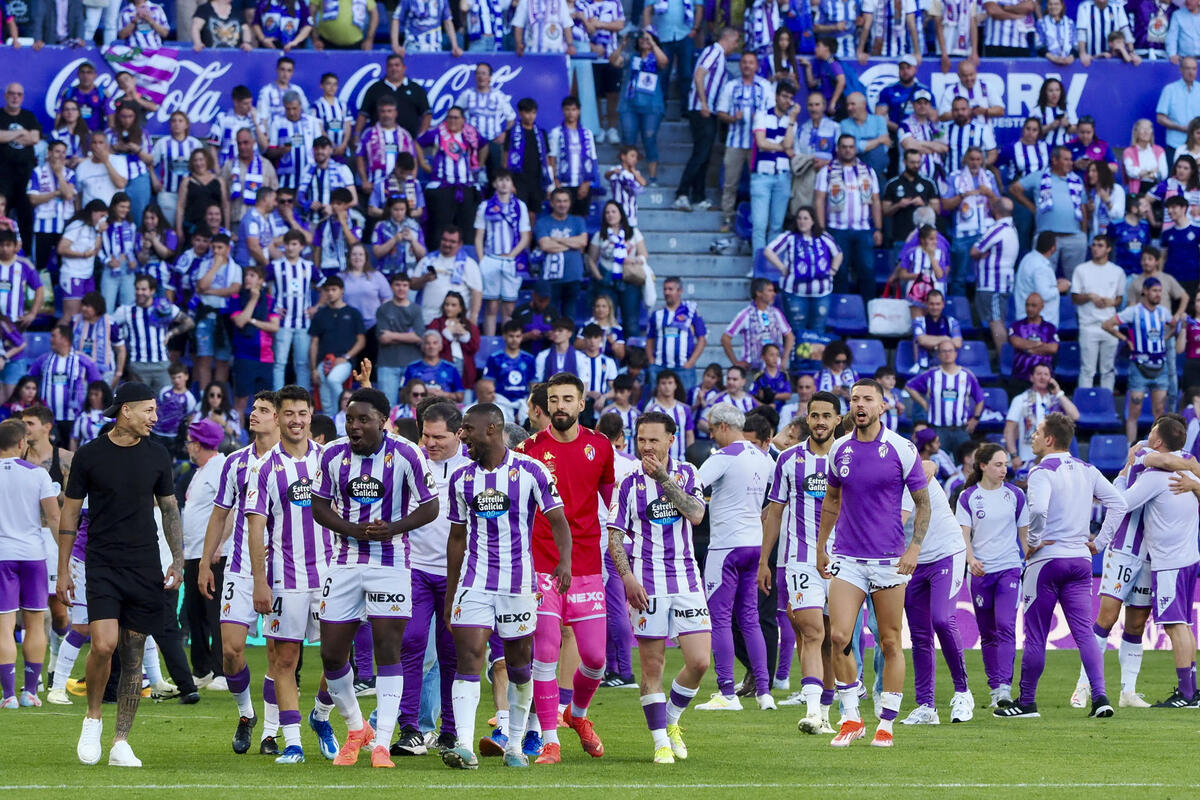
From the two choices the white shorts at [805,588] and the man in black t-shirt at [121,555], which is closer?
the man in black t-shirt at [121,555]

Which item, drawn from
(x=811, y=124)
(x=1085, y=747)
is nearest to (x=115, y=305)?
(x=811, y=124)

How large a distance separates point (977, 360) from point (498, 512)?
1482 centimetres

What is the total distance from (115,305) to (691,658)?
13323mm

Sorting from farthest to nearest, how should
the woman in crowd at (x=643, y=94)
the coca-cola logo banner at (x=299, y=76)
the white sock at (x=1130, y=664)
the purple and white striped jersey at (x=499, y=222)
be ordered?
1. the woman in crowd at (x=643, y=94)
2. the coca-cola logo banner at (x=299, y=76)
3. the purple and white striped jersey at (x=499, y=222)
4. the white sock at (x=1130, y=664)

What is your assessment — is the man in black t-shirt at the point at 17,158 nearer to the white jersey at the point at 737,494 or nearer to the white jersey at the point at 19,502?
the white jersey at the point at 19,502

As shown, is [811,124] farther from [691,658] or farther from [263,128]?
[691,658]

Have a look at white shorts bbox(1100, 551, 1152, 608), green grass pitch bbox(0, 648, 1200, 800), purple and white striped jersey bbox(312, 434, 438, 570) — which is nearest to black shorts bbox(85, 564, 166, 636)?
green grass pitch bbox(0, 648, 1200, 800)

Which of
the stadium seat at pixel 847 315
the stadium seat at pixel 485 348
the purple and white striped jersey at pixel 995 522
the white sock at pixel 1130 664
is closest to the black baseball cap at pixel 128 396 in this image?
the purple and white striped jersey at pixel 995 522

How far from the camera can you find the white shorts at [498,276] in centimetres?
Answer: 2305

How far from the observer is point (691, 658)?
35.4 feet

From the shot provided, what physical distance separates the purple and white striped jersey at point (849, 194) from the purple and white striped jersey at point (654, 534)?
42.6ft

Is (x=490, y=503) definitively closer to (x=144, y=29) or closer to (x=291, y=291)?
(x=291, y=291)

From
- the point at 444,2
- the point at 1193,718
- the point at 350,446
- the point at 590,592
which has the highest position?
the point at 444,2

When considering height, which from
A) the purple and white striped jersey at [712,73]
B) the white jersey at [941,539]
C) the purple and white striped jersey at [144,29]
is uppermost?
the purple and white striped jersey at [144,29]
